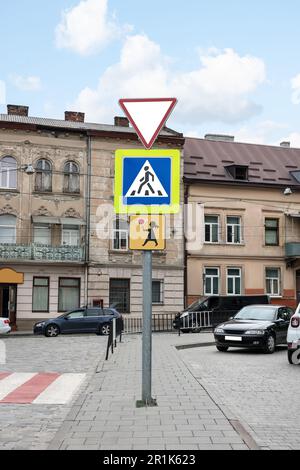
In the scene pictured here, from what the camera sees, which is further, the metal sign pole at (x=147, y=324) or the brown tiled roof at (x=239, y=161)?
the brown tiled roof at (x=239, y=161)

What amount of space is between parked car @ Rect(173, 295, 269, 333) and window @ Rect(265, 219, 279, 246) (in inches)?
269

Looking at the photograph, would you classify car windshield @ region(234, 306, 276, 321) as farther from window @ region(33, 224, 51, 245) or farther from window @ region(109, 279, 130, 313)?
window @ region(33, 224, 51, 245)

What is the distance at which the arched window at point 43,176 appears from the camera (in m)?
34.0

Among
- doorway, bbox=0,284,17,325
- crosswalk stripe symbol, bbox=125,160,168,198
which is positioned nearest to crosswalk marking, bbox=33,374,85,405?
crosswalk stripe symbol, bbox=125,160,168,198

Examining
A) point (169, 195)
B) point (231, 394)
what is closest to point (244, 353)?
point (231, 394)

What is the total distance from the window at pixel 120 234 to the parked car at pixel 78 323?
734 cm

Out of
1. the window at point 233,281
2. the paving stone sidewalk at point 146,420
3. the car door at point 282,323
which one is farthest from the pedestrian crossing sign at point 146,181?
the window at point 233,281

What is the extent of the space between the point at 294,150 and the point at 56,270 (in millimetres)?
21485

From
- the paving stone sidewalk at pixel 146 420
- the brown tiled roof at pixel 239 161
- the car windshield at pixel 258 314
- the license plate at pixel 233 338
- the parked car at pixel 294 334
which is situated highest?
the brown tiled roof at pixel 239 161

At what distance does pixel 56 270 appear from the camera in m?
33.4

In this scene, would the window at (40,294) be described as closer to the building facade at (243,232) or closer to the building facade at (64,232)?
the building facade at (64,232)

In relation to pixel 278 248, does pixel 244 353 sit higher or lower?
lower

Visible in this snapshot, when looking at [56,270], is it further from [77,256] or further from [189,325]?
[189,325]

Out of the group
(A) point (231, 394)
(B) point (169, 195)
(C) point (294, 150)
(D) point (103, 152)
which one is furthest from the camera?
(C) point (294, 150)
